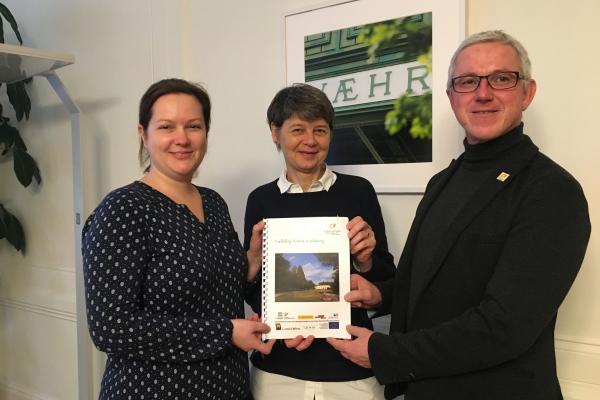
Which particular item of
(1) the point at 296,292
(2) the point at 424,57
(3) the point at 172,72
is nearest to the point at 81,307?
(3) the point at 172,72

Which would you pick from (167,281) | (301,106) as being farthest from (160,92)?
(167,281)

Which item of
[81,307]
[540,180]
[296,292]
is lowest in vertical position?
[81,307]

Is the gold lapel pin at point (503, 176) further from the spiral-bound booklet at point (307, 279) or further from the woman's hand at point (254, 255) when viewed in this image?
the woman's hand at point (254, 255)

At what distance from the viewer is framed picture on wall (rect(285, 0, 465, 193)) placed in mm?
1794

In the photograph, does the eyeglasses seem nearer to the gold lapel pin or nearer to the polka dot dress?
the gold lapel pin

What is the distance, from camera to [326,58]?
2.07m

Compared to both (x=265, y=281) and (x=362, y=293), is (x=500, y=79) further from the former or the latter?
(x=265, y=281)

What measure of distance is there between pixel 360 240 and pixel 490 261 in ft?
1.30

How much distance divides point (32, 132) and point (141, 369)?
2639 mm

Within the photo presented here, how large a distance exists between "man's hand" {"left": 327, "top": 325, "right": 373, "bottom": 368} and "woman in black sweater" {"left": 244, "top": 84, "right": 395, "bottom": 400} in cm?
13

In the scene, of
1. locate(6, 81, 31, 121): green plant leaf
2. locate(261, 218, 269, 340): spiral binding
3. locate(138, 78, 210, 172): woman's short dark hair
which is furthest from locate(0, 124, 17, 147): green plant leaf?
locate(261, 218, 269, 340): spiral binding

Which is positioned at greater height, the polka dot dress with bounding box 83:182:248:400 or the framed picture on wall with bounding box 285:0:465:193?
the framed picture on wall with bounding box 285:0:465:193

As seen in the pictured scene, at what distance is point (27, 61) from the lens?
7.80 ft

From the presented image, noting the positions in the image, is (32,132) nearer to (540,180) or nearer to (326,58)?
(326,58)
